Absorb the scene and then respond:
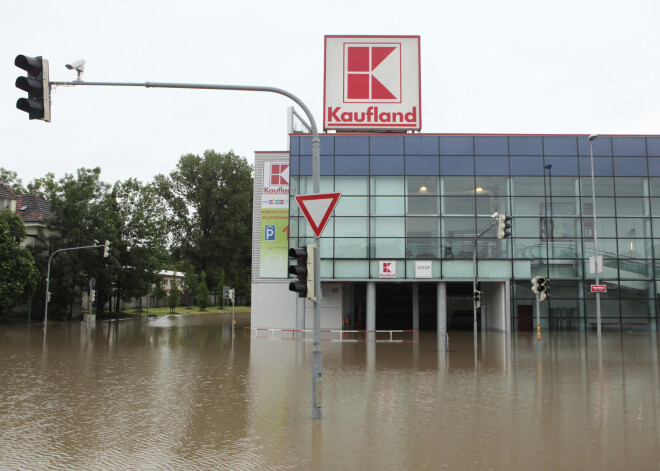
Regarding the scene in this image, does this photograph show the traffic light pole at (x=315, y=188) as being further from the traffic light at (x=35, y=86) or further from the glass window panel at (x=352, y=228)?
the glass window panel at (x=352, y=228)

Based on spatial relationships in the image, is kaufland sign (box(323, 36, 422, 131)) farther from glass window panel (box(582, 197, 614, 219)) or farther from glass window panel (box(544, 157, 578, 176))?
glass window panel (box(582, 197, 614, 219))

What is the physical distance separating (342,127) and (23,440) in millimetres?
31693

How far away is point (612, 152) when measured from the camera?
127ft

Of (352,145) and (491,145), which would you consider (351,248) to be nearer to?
(352,145)

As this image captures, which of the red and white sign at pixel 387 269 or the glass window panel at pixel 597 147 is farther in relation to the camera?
the glass window panel at pixel 597 147

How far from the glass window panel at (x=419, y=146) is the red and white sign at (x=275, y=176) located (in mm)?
9257

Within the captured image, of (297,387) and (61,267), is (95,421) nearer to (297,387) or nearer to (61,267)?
(297,387)

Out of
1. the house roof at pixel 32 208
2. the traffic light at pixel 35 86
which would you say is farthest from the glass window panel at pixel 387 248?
the house roof at pixel 32 208

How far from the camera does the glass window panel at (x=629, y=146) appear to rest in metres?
38.7

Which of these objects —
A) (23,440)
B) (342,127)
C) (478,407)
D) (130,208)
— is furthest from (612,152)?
(130,208)

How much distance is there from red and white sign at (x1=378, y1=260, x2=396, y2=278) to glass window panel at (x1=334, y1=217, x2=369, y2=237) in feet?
7.66

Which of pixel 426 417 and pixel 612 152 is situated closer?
pixel 426 417

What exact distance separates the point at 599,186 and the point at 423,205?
1265 cm

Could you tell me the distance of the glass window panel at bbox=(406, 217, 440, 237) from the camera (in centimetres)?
3800
